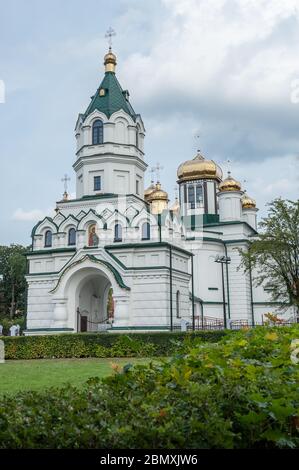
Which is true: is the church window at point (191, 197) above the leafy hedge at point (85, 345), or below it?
above

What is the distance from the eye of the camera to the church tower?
103 ft

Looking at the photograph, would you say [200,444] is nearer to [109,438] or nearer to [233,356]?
[109,438]

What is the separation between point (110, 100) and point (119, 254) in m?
10.9

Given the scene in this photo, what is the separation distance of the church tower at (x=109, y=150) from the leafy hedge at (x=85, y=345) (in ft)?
39.6

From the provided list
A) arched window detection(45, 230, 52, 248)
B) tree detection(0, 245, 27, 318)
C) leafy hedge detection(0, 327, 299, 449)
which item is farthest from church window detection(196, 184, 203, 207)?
leafy hedge detection(0, 327, 299, 449)

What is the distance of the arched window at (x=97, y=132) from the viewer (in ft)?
105

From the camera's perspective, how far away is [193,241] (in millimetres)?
38062

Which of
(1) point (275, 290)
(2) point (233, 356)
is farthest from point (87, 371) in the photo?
(1) point (275, 290)

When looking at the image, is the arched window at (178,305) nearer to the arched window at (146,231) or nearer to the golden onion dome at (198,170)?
the arched window at (146,231)

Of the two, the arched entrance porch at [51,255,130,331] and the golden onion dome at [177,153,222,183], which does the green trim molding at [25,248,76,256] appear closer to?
the arched entrance porch at [51,255,130,331]

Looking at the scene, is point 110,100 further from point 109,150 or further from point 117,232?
point 117,232

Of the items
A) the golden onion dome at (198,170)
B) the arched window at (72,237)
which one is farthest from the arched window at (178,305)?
the golden onion dome at (198,170)

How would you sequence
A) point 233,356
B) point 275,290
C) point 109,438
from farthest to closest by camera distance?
1. point 275,290
2. point 233,356
3. point 109,438

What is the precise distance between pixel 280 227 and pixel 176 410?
81.4 feet
